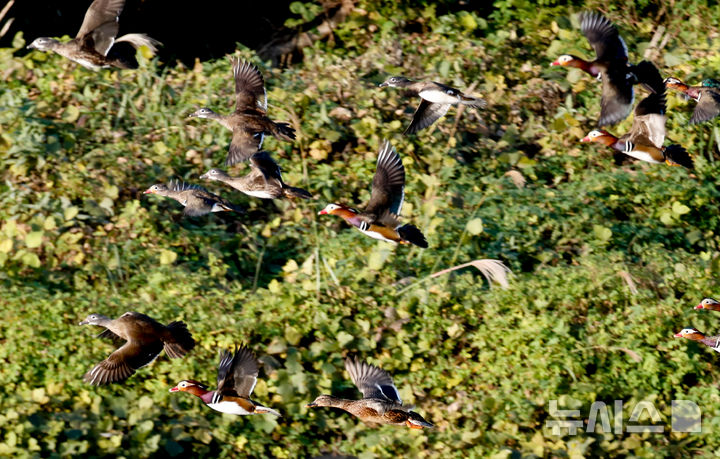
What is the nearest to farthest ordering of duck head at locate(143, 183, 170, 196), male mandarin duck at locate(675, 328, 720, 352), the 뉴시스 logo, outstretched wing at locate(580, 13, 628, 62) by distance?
1. the 뉴시스 logo
2. male mandarin duck at locate(675, 328, 720, 352)
3. outstretched wing at locate(580, 13, 628, 62)
4. duck head at locate(143, 183, 170, 196)

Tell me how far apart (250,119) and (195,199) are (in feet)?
2.21

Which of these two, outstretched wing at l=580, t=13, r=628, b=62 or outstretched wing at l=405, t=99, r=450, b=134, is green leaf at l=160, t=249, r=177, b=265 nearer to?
outstretched wing at l=405, t=99, r=450, b=134

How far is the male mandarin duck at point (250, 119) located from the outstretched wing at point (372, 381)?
167 cm

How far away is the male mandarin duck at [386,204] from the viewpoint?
21.4 ft

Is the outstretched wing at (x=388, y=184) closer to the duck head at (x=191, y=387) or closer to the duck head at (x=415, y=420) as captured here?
the duck head at (x=415, y=420)

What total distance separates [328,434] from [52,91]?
439cm

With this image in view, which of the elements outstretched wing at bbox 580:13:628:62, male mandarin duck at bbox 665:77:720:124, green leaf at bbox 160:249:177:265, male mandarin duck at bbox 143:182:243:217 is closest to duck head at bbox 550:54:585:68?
outstretched wing at bbox 580:13:628:62

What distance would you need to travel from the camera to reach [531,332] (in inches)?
287

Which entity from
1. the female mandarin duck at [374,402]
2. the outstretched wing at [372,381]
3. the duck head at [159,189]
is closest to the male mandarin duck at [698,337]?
the female mandarin duck at [374,402]

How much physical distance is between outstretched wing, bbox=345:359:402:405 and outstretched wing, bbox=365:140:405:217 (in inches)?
37.5

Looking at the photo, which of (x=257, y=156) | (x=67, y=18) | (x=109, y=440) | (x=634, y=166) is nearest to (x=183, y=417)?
(x=109, y=440)

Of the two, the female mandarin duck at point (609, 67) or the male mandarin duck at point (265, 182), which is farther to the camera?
the female mandarin duck at point (609, 67)

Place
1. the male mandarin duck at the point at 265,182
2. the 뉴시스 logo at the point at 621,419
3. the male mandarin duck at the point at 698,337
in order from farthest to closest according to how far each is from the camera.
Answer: the male mandarin duck at the point at 698,337 < the male mandarin duck at the point at 265,182 < the 뉴시스 logo at the point at 621,419

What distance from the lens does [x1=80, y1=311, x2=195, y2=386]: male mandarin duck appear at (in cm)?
595
